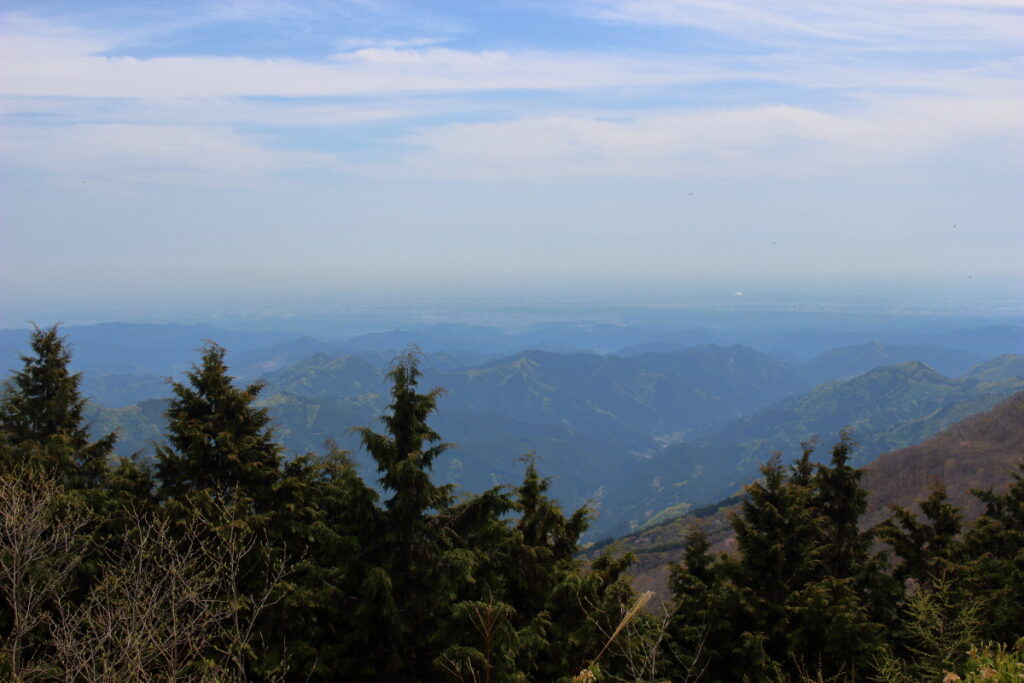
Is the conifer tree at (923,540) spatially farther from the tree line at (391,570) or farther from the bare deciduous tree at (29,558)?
the bare deciduous tree at (29,558)

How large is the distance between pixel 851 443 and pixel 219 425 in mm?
24452

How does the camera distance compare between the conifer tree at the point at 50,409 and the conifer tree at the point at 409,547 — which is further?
the conifer tree at the point at 50,409

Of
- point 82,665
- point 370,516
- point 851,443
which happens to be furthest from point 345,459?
point 851,443

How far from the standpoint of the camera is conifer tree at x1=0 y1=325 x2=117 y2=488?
74.2 ft

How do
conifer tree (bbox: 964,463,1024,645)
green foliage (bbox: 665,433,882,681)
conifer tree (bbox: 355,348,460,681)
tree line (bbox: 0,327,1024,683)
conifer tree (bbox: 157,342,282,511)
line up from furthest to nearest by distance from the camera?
green foliage (bbox: 665,433,882,681) → conifer tree (bbox: 964,463,1024,645) → conifer tree (bbox: 157,342,282,511) → conifer tree (bbox: 355,348,460,681) → tree line (bbox: 0,327,1024,683)

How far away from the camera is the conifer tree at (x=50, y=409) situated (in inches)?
890

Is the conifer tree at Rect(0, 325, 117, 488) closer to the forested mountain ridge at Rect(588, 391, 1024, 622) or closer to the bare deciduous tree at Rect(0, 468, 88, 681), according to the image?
the bare deciduous tree at Rect(0, 468, 88, 681)

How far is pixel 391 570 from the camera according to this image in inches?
653

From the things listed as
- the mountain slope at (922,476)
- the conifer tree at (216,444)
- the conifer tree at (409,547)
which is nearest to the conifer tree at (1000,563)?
the conifer tree at (409,547)

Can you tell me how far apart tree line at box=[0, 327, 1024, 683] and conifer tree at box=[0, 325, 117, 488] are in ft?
0.27

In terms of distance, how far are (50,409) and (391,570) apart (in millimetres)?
16415

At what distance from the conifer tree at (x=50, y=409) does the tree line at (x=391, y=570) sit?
81 mm

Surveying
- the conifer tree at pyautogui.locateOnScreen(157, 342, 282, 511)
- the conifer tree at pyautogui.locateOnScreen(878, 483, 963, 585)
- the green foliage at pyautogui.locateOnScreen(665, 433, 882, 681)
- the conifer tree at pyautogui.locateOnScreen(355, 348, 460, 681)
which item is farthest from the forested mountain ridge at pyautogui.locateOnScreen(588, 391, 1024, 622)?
the conifer tree at pyautogui.locateOnScreen(157, 342, 282, 511)

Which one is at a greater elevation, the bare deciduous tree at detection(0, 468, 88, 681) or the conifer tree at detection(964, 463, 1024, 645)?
the bare deciduous tree at detection(0, 468, 88, 681)
